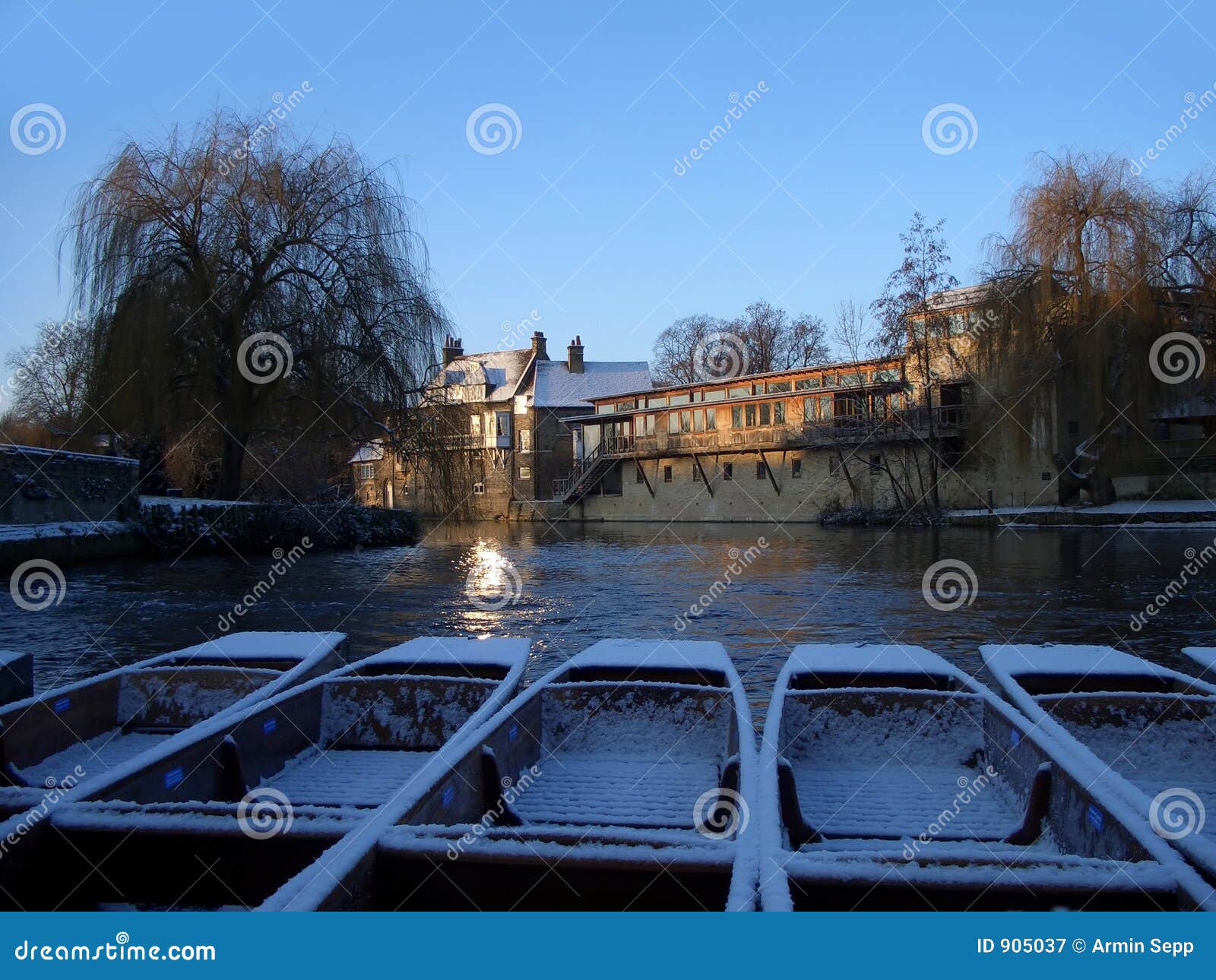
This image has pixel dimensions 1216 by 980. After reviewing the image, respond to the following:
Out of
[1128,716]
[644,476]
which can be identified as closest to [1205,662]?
[1128,716]

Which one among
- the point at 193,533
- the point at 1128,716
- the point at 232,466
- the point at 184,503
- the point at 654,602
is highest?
the point at 232,466

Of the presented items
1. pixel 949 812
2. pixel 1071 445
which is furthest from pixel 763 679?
pixel 1071 445

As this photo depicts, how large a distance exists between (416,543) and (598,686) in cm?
2524

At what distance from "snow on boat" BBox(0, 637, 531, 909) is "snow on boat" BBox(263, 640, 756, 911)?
0.33 m

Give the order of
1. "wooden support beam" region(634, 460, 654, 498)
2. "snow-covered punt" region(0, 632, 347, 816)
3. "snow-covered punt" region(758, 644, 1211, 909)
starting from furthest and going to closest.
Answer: "wooden support beam" region(634, 460, 654, 498), "snow-covered punt" region(0, 632, 347, 816), "snow-covered punt" region(758, 644, 1211, 909)

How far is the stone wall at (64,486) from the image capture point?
18906 millimetres

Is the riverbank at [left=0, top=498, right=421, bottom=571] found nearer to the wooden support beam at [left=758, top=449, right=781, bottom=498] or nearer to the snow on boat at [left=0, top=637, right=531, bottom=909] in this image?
the snow on boat at [left=0, top=637, right=531, bottom=909]

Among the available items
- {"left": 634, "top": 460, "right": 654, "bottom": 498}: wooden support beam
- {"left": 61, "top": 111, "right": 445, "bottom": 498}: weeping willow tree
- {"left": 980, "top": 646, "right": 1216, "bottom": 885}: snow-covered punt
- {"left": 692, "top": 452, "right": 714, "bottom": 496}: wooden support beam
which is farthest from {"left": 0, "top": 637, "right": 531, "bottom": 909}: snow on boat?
{"left": 634, "top": 460, "right": 654, "bottom": 498}: wooden support beam

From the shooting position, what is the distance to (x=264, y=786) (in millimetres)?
5117

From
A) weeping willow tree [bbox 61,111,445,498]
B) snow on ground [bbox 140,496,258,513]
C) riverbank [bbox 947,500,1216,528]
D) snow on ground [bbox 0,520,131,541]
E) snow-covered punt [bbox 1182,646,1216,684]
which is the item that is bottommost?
riverbank [bbox 947,500,1216,528]

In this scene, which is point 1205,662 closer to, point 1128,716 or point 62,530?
point 1128,716

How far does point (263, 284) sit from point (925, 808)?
1960 centimetres

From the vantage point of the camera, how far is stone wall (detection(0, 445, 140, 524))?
1891cm

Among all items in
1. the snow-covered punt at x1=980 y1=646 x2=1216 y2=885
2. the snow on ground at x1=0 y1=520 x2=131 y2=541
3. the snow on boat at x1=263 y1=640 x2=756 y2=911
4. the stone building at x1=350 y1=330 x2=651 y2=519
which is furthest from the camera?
the stone building at x1=350 y1=330 x2=651 y2=519
